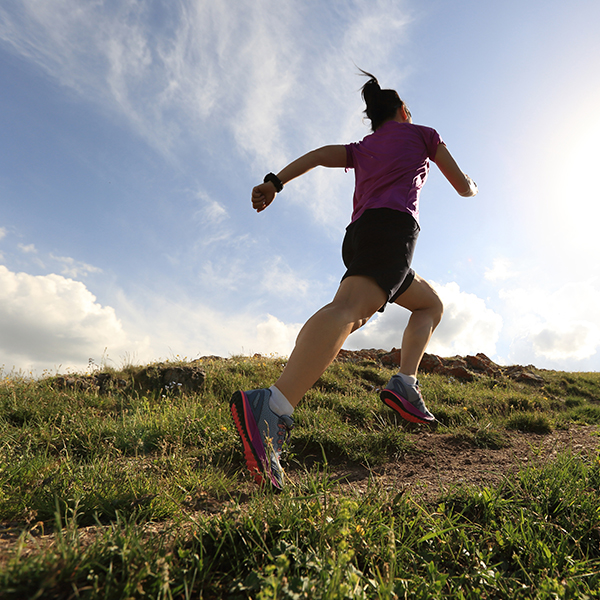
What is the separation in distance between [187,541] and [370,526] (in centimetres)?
71

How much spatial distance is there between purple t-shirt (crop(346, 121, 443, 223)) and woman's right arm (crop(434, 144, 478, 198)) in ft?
0.19

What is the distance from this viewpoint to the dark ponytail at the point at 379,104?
336cm

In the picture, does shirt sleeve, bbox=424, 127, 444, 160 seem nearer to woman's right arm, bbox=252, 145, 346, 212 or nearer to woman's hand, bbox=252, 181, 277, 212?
woman's right arm, bbox=252, 145, 346, 212

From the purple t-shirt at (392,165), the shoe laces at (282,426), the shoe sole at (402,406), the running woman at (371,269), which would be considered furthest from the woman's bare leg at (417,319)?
the shoe laces at (282,426)

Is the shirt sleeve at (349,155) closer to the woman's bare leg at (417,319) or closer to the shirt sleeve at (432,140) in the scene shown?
the shirt sleeve at (432,140)

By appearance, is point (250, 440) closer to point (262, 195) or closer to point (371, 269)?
point (371, 269)

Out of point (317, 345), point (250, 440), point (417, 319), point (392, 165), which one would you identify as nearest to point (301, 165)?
point (392, 165)

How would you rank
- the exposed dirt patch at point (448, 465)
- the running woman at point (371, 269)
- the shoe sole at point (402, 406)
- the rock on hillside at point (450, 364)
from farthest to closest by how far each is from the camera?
the rock on hillside at point (450, 364) → the shoe sole at point (402, 406) → the exposed dirt patch at point (448, 465) → the running woman at point (371, 269)

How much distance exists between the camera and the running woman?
6.77 feet

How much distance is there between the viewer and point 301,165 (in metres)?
2.89

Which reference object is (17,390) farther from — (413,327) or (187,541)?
(413,327)

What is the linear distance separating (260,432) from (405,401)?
136 centimetres

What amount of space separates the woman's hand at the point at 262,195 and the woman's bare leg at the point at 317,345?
0.97 m

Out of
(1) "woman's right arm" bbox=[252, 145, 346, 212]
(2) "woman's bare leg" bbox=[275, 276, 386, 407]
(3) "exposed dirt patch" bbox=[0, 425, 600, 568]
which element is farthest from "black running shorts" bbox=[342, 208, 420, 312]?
(3) "exposed dirt patch" bbox=[0, 425, 600, 568]
